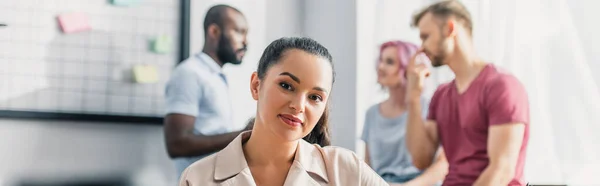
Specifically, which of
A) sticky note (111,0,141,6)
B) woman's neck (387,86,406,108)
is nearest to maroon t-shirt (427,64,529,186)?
woman's neck (387,86,406,108)

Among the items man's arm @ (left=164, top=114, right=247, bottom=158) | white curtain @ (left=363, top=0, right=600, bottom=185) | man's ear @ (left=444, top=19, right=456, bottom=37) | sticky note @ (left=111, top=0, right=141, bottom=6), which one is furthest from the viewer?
sticky note @ (left=111, top=0, right=141, bottom=6)

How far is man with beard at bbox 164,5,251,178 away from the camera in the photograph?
2.66 meters

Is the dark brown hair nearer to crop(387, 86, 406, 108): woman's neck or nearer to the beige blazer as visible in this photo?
the beige blazer

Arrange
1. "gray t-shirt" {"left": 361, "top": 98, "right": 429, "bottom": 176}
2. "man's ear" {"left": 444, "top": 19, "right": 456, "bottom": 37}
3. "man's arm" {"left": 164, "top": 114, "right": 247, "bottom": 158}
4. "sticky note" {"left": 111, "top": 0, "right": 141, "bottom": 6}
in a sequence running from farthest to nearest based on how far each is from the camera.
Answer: "sticky note" {"left": 111, "top": 0, "right": 141, "bottom": 6} < "man's arm" {"left": 164, "top": 114, "right": 247, "bottom": 158} < "gray t-shirt" {"left": 361, "top": 98, "right": 429, "bottom": 176} < "man's ear" {"left": 444, "top": 19, "right": 456, "bottom": 37}

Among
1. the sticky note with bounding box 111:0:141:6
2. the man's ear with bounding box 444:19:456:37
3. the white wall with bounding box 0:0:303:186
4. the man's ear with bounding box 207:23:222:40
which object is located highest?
the sticky note with bounding box 111:0:141:6

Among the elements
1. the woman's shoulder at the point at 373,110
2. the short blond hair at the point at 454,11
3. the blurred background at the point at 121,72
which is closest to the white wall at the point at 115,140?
the blurred background at the point at 121,72

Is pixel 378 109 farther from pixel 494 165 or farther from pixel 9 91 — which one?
pixel 9 91

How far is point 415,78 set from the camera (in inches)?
95.3

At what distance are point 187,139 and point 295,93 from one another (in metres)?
1.58

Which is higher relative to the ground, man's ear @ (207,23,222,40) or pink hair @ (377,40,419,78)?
man's ear @ (207,23,222,40)

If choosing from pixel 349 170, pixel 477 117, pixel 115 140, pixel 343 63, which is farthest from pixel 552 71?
pixel 115 140

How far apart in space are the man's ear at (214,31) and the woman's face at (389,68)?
582 mm

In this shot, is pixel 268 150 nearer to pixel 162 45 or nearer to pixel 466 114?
pixel 466 114

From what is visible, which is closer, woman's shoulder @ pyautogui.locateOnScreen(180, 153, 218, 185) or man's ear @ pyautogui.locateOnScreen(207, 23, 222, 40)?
woman's shoulder @ pyautogui.locateOnScreen(180, 153, 218, 185)
